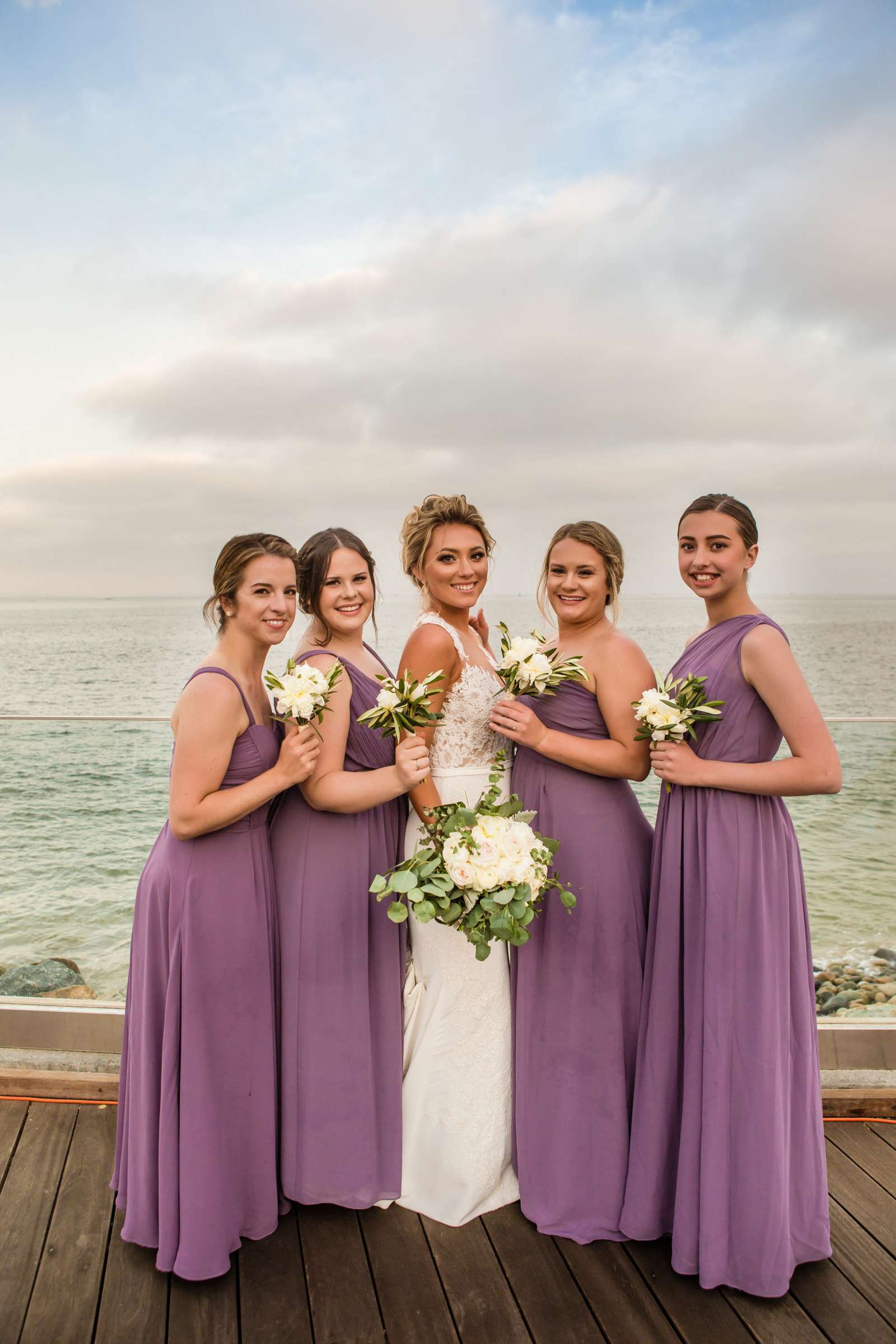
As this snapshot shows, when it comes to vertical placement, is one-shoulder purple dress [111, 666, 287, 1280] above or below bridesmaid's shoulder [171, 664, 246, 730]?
below

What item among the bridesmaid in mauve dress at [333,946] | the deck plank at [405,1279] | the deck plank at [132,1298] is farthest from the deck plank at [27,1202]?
the deck plank at [405,1279]

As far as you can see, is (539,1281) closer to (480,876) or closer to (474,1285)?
(474,1285)

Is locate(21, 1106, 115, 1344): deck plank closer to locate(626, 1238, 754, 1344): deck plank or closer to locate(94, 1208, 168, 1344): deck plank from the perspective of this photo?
locate(94, 1208, 168, 1344): deck plank

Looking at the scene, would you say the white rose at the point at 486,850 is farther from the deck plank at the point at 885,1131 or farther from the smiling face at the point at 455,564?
the deck plank at the point at 885,1131

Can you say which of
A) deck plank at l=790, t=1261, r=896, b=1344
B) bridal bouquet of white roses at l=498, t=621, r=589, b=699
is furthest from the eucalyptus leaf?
deck plank at l=790, t=1261, r=896, b=1344

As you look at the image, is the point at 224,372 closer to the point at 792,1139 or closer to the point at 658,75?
the point at 658,75

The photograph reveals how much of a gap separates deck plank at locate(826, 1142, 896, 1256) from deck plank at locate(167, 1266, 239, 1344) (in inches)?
77.3

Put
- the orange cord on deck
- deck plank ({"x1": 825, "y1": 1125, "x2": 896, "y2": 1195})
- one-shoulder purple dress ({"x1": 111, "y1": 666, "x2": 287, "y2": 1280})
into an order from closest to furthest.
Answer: one-shoulder purple dress ({"x1": 111, "y1": 666, "x2": 287, "y2": 1280}), deck plank ({"x1": 825, "y1": 1125, "x2": 896, "y2": 1195}), the orange cord on deck

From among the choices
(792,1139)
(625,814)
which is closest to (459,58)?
(625,814)

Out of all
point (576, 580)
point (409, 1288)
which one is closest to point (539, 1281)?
point (409, 1288)

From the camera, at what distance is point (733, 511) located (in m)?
2.35

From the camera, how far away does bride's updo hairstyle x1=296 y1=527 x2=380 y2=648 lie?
254cm

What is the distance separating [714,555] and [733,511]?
141 millimetres

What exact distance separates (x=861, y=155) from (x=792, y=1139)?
24.5 feet
